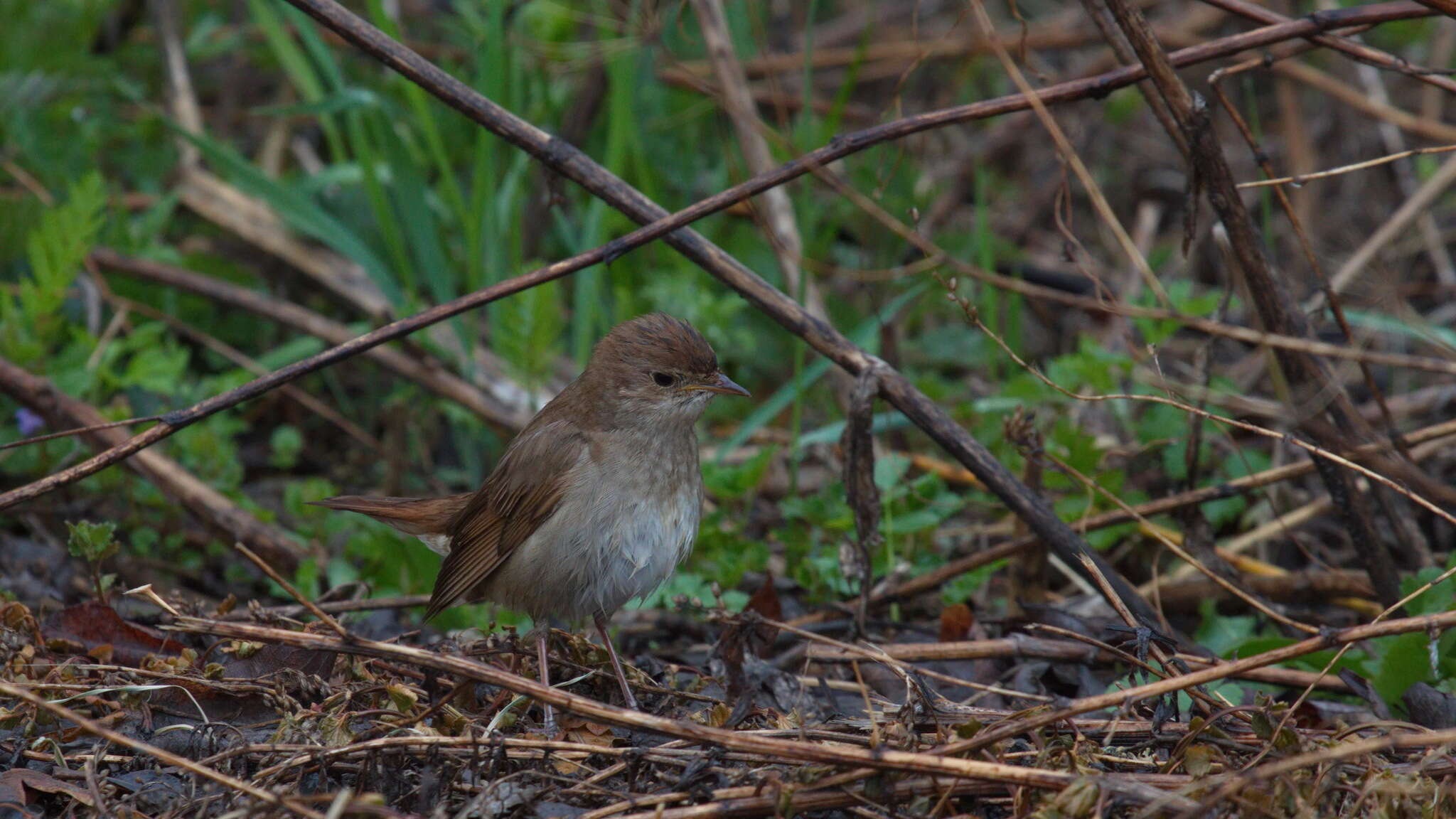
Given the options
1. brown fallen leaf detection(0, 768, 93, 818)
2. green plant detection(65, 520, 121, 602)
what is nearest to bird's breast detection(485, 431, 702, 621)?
green plant detection(65, 520, 121, 602)

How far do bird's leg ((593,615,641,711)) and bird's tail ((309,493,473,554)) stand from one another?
767 millimetres

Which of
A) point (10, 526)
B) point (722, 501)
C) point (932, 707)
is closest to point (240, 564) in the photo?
point (10, 526)

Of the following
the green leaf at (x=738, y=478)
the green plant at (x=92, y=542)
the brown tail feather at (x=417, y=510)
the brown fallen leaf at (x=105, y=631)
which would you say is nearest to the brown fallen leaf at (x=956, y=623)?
the green leaf at (x=738, y=478)

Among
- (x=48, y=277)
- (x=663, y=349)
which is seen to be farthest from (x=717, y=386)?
(x=48, y=277)

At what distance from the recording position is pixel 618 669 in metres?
3.79

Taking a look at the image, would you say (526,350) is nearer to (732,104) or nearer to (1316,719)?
(732,104)

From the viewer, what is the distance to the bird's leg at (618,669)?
3674mm

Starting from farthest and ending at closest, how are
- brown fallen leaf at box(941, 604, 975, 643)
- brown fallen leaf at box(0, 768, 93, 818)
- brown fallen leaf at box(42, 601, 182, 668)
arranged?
1. brown fallen leaf at box(941, 604, 975, 643)
2. brown fallen leaf at box(42, 601, 182, 668)
3. brown fallen leaf at box(0, 768, 93, 818)

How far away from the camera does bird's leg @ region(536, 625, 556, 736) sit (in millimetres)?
3434

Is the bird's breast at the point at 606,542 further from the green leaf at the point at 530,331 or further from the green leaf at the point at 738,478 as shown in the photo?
the green leaf at the point at 530,331

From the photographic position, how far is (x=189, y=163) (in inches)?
281

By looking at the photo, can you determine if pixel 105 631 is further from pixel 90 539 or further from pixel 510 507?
pixel 510 507

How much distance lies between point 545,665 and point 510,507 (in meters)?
0.61

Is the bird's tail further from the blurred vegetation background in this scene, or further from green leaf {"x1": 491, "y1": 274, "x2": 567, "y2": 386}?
green leaf {"x1": 491, "y1": 274, "x2": 567, "y2": 386}
